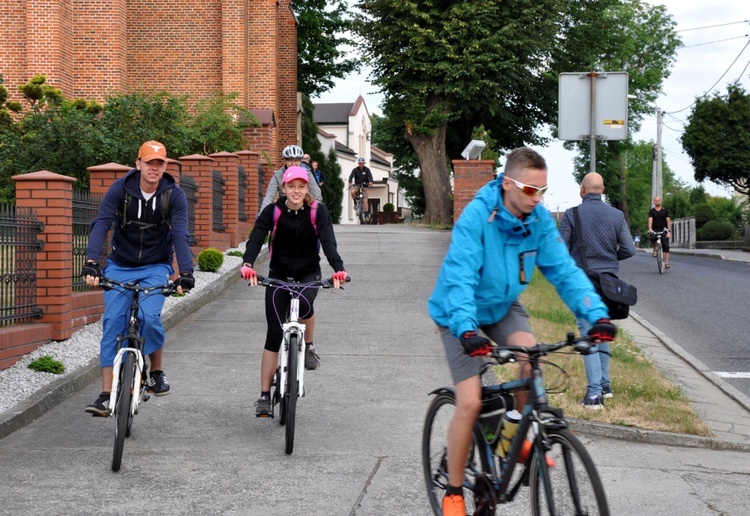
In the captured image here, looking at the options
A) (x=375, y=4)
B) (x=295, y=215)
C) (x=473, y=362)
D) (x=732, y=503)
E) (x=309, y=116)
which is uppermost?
(x=375, y=4)

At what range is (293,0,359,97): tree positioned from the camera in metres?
42.1

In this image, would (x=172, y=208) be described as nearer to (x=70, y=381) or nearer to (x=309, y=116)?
(x=70, y=381)

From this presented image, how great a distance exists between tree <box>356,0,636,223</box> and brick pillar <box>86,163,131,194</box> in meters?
21.7

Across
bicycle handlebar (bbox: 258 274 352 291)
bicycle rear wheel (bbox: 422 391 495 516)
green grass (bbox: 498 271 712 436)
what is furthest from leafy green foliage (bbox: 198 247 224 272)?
bicycle rear wheel (bbox: 422 391 495 516)

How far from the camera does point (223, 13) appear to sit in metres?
28.1

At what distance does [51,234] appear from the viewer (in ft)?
32.1

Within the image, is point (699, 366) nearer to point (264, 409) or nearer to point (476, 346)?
point (264, 409)

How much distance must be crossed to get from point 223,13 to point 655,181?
3089 centimetres

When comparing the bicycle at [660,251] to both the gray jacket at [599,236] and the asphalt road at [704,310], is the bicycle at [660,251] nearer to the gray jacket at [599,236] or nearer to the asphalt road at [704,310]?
the asphalt road at [704,310]

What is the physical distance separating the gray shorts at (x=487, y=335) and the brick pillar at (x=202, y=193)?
1277cm

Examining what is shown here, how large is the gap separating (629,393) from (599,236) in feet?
4.56

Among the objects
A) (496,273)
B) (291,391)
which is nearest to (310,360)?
(291,391)

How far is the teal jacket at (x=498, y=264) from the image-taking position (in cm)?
427

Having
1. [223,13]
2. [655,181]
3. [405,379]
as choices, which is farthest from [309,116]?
[405,379]
